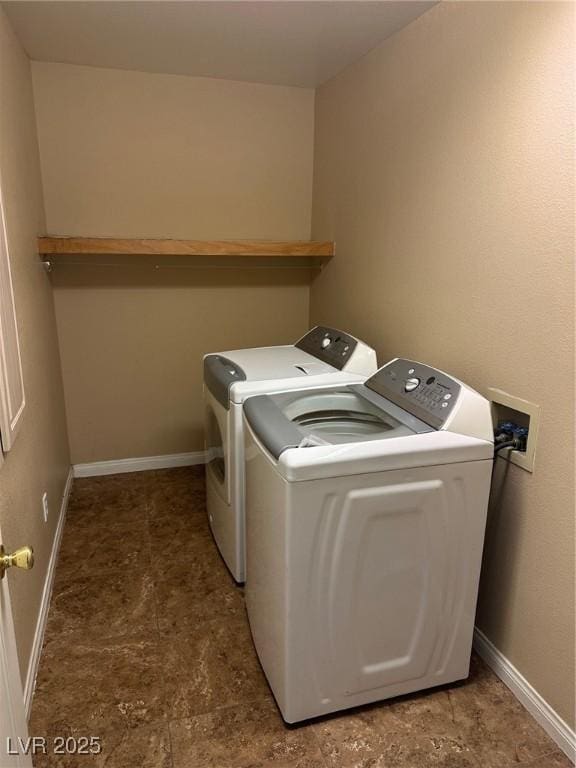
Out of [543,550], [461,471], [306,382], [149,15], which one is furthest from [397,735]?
[149,15]

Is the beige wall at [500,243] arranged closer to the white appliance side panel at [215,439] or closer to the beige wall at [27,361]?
the white appliance side panel at [215,439]

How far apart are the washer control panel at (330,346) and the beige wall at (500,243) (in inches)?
7.8

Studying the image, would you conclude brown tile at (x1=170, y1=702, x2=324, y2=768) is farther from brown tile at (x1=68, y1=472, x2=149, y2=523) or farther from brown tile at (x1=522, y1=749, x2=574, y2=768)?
brown tile at (x1=68, y1=472, x2=149, y2=523)

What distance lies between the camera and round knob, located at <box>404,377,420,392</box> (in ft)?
6.01

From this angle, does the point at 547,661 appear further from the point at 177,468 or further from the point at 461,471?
the point at 177,468

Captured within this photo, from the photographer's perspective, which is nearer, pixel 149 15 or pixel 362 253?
pixel 149 15

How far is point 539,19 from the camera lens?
144 centimetres

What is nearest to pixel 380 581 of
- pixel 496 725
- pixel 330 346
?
pixel 496 725

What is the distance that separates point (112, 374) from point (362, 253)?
1.62 metres

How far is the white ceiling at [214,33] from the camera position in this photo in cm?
197

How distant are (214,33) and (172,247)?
38.3 inches

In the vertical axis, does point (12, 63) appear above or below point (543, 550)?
above

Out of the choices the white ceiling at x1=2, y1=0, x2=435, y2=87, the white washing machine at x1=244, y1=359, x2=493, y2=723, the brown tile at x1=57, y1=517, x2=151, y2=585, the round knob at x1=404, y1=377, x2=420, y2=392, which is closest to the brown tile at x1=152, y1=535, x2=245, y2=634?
the brown tile at x1=57, y1=517, x2=151, y2=585

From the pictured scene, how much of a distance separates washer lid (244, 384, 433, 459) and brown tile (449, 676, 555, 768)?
909 mm
